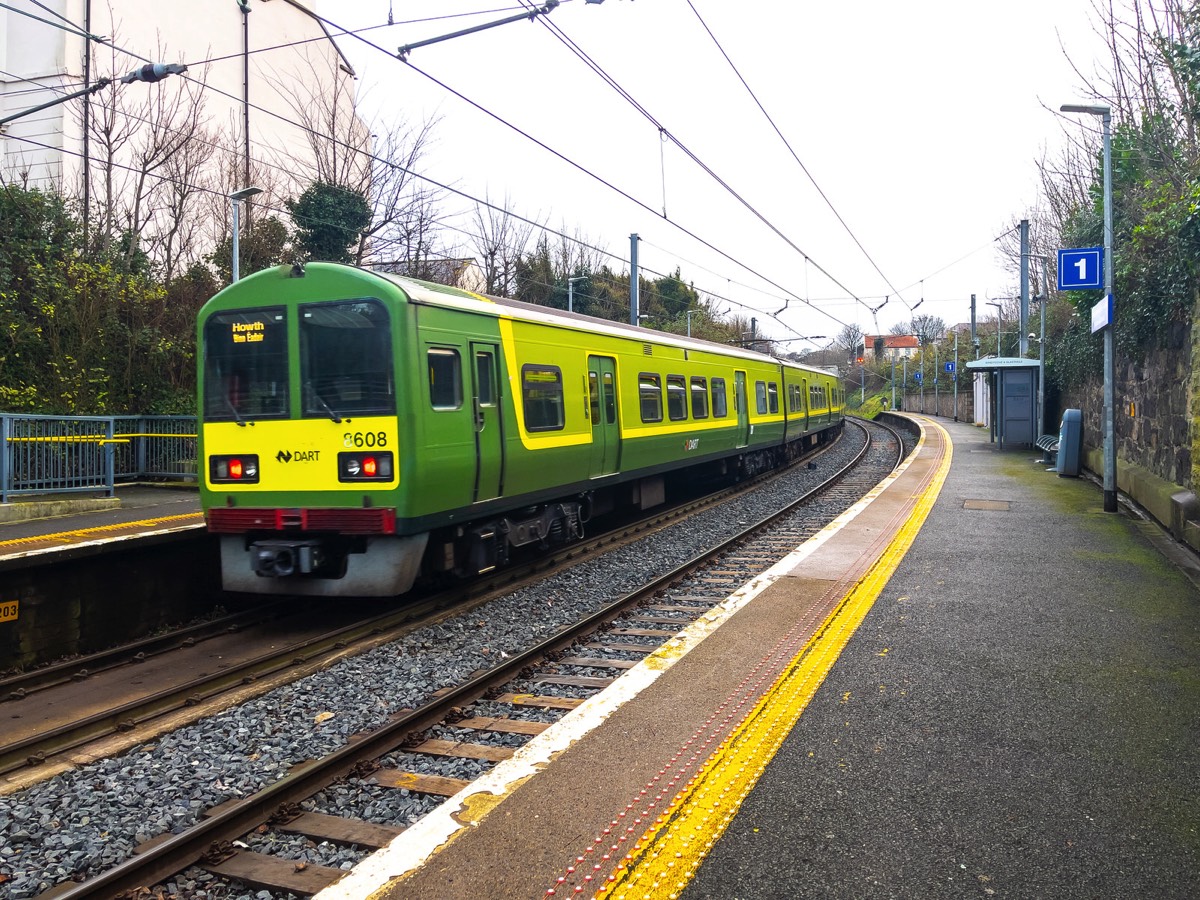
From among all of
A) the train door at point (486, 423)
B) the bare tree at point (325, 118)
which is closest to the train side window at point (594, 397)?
the train door at point (486, 423)

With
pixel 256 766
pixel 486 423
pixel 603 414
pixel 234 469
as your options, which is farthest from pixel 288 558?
pixel 603 414

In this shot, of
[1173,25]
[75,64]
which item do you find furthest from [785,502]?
[75,64]

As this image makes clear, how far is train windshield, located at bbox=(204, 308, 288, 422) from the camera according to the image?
755 cm

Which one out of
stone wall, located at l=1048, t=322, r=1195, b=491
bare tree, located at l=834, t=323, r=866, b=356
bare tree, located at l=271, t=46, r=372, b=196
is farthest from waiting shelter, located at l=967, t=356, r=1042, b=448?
bare tree, located at l=834, t=323, r=866, b=356

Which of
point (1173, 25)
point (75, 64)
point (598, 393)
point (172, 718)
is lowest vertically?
point (172, 718)

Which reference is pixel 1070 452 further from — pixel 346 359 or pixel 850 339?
pixel 850 339

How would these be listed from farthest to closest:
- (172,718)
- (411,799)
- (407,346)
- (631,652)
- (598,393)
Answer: (598,393), (407,346), (631,652), (172,718), (411,799)

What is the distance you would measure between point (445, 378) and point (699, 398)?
7391 millimetres

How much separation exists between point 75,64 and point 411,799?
2469 cm

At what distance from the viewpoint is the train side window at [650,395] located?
12078 mm

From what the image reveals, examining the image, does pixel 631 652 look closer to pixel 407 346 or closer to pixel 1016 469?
pixel 407 346

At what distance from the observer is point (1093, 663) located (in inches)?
222

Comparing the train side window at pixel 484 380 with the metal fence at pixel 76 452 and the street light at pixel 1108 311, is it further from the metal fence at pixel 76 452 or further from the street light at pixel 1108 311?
the street light at pixel 1108 311

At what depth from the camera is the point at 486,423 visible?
8273mm
